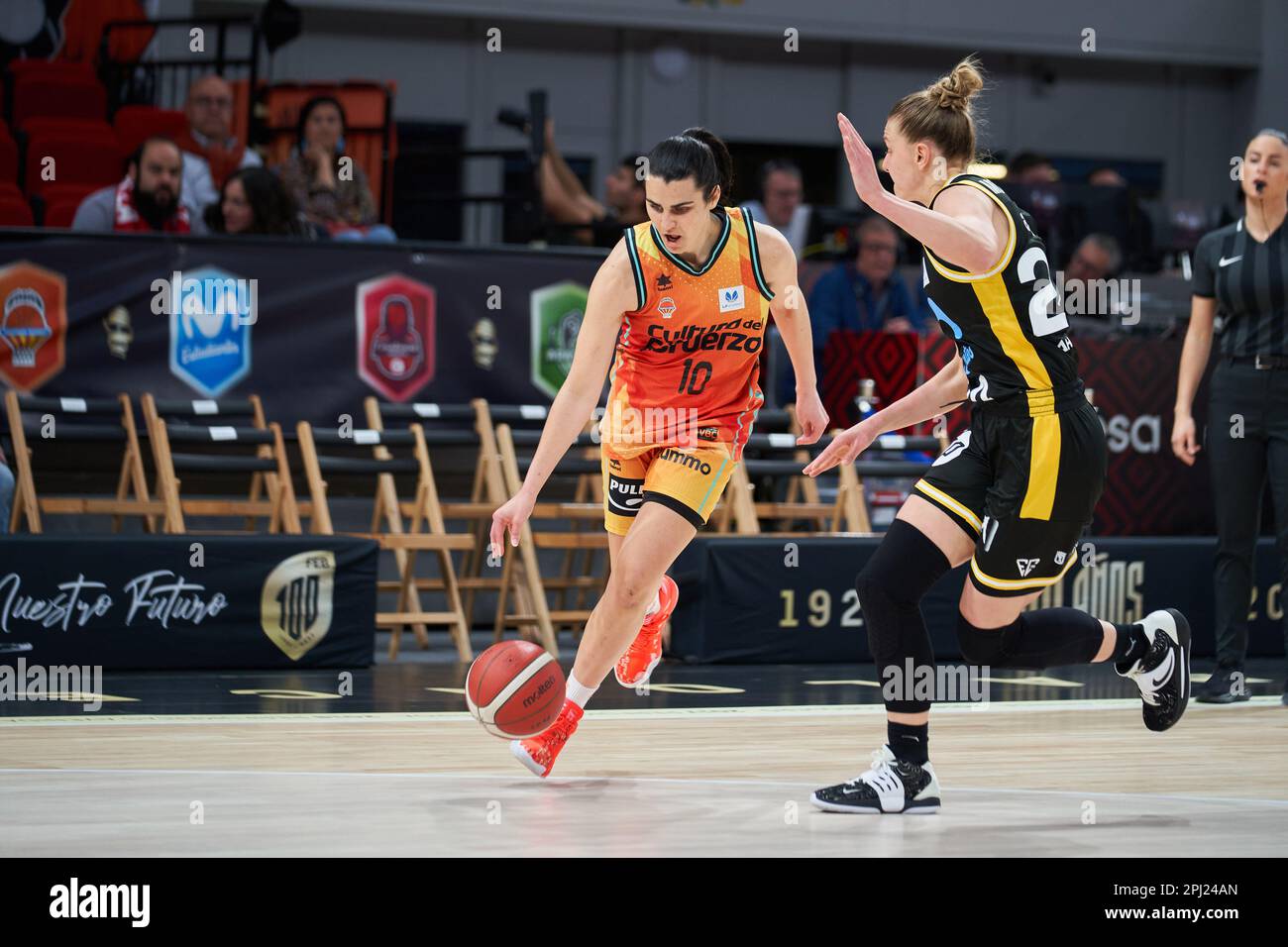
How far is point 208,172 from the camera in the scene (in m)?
9.97

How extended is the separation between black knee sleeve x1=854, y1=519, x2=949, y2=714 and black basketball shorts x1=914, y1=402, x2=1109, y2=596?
0.38 feet

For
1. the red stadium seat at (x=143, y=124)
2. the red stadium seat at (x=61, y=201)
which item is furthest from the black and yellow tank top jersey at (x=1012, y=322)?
the red stadium seat at (x=143, y=124)

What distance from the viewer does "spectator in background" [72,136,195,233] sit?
8844mm

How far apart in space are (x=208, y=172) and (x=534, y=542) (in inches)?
125

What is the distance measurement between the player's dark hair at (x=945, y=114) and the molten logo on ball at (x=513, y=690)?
1.64 meters

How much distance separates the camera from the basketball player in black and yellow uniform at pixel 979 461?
4.28 meters

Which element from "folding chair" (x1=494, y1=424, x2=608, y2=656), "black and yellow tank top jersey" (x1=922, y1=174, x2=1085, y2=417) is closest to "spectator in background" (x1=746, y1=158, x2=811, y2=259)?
"folding chair" (x1=494, y1=424, x2=608, y2=656)

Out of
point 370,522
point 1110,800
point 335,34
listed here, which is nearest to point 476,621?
point 370,522

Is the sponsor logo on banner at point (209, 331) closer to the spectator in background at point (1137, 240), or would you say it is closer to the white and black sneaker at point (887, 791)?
the white and black sneaker at point (887, 791)

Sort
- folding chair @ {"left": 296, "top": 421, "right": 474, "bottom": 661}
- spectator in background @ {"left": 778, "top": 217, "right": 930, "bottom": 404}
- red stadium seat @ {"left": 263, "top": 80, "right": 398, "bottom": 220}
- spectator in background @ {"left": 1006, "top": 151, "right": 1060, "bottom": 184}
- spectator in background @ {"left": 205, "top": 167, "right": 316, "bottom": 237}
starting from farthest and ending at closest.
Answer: spectator in background @ {"left": 1006, "top": 151, "right": 1060, "bottom": 184}, red stadium seat @ {"left": 263, "top": 80, "right": 398, "bottom": 220}, spectator in background @ {"left": 778, "top": 217, "right": 930, "bottom": 404}, spectator in background @ {"left": 205, "top": 167, "right": 316, "bottom": 237}, folding chair @ {"left": 296, "top": 421, "right": 474, "bottom": 661}

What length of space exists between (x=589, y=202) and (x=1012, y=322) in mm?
7528

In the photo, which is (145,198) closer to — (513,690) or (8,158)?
(8,158)

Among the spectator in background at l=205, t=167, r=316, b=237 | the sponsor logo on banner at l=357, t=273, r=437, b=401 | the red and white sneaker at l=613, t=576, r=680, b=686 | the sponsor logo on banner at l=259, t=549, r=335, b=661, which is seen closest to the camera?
the red and white sneaker at l=613, t=576, r=680, b=686

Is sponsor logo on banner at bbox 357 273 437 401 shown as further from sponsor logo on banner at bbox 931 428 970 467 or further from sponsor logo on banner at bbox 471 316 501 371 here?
sponsor logo on banner at bbox 931 428 970 467
